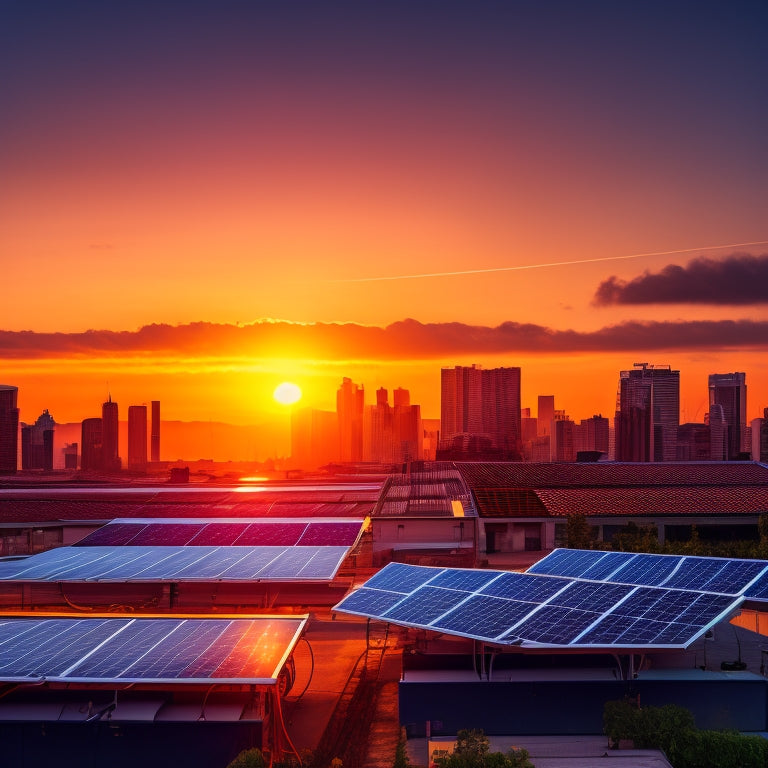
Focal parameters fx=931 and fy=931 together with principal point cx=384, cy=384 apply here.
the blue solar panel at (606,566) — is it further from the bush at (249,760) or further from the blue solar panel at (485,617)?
the bush at (249,760)

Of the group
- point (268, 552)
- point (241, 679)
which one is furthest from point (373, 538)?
point (241, 679)

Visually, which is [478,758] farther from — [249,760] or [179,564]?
[179,564]

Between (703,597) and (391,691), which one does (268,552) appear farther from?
(703,597)

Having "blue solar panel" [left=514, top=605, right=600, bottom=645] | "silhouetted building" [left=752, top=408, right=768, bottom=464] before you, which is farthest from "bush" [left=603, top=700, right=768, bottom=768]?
"silhouetted building" [left=752, top=408, right=768, bottom=464]

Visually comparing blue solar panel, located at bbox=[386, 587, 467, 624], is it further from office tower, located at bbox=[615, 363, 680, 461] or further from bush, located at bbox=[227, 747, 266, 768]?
office tower, located at bbox=[615, 363, 680, 461]

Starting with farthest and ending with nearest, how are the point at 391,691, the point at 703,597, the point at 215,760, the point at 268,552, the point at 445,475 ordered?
Answer: the point at 445,475
the point at 268,552
the point at 391,691
the point at 703,597
the point at 215,760

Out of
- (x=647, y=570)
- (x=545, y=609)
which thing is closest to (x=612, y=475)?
(x=647, y=570)
